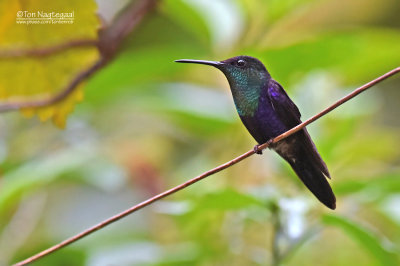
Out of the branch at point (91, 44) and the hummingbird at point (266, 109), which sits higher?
the branch at point (91, 44)

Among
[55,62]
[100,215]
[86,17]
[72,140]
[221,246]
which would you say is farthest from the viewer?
[100,215]

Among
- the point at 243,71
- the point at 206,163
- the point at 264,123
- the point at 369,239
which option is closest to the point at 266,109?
the point at 264,123

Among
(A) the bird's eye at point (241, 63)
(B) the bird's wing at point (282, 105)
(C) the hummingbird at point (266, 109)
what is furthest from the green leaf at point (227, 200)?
(A) the bird's eye at point (241, 63)

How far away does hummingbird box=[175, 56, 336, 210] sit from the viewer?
1657mm

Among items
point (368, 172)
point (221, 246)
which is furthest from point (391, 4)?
point (221, 246)

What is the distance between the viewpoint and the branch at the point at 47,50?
1.49 m

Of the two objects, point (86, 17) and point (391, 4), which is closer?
point (86, 17)

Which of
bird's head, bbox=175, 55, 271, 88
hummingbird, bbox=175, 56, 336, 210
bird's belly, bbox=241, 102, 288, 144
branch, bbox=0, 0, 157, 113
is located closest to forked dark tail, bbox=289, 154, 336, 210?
hummingbird, bbox=175, 56, 336, 210

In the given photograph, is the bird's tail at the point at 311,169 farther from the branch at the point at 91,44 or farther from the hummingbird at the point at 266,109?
the branch at the point at 91,44

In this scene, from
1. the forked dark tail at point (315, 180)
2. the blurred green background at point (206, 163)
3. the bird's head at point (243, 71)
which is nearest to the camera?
the forked dark tail at point (315, 180)

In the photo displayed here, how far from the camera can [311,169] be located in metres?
1.65

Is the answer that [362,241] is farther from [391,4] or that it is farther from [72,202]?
[391,4]

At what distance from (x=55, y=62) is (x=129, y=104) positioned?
1.12m

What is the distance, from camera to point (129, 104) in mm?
2812
